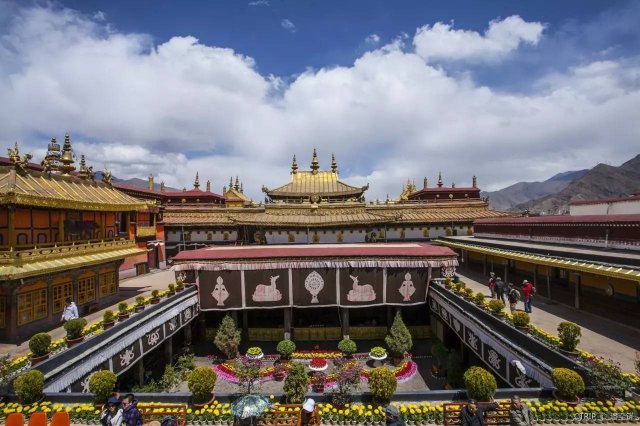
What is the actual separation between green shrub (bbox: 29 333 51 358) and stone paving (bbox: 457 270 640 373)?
19.9 m

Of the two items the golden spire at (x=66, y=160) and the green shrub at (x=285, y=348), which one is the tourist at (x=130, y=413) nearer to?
the green shrub at (x=285, y=348)

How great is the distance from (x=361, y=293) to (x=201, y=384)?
42.4 feet

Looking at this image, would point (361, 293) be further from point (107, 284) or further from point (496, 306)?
point (107, 284)

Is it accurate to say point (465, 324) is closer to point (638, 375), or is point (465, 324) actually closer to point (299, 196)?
point (638, 375)

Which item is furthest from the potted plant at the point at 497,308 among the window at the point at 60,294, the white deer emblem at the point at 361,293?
the window at the point at 60,294

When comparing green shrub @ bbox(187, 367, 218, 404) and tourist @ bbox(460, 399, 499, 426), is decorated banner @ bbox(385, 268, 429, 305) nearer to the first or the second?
tourist @ bbox(460, 399, 499, 426)

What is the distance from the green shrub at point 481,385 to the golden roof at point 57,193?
20.5 m

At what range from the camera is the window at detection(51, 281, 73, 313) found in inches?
736

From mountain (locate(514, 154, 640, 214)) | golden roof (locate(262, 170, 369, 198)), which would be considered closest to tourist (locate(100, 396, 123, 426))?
golden roof (locate(262, 170, 369, 198))

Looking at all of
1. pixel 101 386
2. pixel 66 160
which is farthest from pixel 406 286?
pixel 66 160

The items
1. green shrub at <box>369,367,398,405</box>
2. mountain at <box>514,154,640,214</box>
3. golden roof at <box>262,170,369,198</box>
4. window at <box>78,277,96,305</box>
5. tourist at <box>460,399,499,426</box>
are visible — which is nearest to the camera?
tourist at <box>460,399,499,426</box>

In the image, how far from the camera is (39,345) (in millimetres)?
11117

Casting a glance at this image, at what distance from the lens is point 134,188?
132ft

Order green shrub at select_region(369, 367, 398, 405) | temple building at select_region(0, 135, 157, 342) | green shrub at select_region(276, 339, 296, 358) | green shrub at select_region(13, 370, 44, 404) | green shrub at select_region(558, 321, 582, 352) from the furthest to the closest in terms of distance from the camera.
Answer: green shrub at select_region(276, 339, 296, 358), temple building at select_region(0, 135, 157, 342), green shrub at select_region(558, 321, 582, 352), green shrub at select_region(369, 367, 398, 405), green shrub at select_region(13, 370, 44, 404)
